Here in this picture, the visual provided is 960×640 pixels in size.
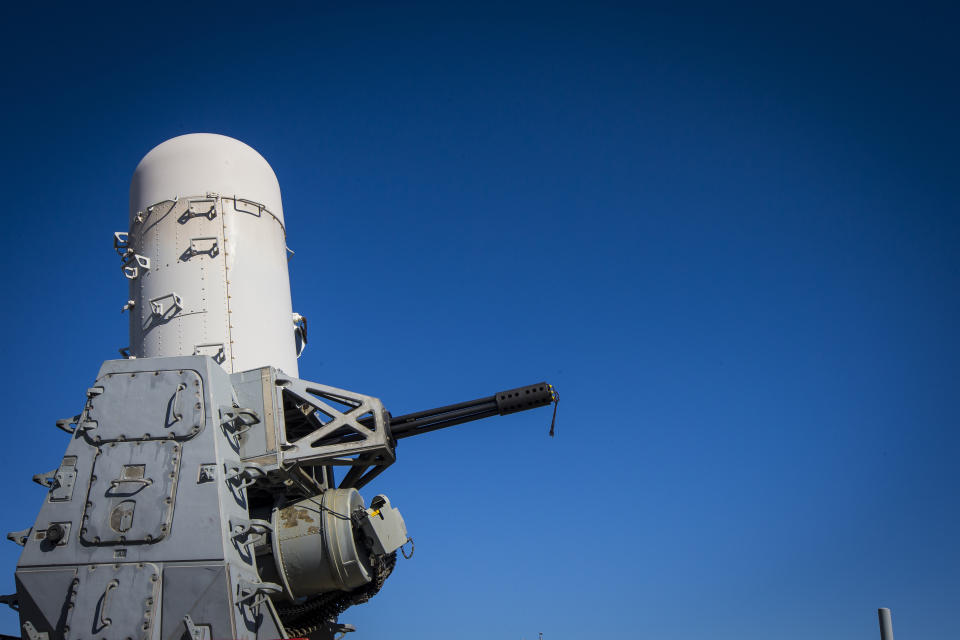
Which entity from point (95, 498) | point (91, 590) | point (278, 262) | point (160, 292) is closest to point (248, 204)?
point (278, 262)

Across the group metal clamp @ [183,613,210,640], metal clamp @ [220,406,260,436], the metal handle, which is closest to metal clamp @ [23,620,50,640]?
the metal handle

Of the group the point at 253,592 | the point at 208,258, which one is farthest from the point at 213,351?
the point at 253,592

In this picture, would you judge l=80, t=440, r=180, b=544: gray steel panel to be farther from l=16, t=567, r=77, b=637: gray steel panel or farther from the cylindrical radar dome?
the cylindrical radar dome

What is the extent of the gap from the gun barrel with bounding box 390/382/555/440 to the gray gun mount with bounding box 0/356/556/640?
0.09 ft

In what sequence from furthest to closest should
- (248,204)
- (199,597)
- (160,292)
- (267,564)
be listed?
1. (248,204)
2. (160,292)
3. (267,564)
4. (199,597)

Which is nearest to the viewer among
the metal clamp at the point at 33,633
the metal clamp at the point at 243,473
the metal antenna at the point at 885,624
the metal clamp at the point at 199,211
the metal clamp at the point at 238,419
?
the metal antenna at the point at 885,624

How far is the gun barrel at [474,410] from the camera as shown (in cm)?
1457

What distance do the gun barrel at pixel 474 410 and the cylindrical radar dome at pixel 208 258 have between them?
89.0 inches

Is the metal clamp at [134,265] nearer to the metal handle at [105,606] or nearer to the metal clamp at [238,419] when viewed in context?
the metal clamp at [238,419]

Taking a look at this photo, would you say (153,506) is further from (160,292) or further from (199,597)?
(160,292)

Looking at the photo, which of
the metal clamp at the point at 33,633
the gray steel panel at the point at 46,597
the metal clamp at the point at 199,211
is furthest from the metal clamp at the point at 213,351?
the metal clamp at the point at 33,633

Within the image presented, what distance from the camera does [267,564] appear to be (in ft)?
43.1

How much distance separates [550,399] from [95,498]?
7.21m

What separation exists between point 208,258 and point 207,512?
4.90m
